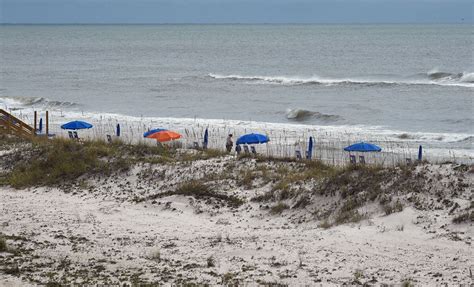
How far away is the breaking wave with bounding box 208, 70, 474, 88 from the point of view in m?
63.9

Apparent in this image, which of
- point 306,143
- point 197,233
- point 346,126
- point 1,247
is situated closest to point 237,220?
point 197,233

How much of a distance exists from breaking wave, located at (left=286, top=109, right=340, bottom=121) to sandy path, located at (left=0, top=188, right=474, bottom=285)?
2555 centimetres

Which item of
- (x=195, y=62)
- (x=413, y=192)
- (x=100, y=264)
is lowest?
(x=100, y=264)

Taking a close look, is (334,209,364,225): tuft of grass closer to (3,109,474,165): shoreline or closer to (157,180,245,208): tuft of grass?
(157,180,245,208): tuft of grass

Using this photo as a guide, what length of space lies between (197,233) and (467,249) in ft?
18.5

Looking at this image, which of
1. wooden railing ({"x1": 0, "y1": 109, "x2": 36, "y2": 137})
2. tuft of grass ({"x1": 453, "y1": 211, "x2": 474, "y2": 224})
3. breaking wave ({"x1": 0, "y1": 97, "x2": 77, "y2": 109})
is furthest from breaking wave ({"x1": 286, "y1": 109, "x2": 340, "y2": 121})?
tuft of grass ({"x1": 453, "y1": 211, "x2": 474, "y2": 224})

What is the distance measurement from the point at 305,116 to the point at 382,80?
84.0ft

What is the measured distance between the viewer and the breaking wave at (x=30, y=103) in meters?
50.3

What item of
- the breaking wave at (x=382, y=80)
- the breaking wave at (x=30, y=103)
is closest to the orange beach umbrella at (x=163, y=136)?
the breaking wave at (x=30, y=103)

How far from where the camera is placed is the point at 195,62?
3767 inches

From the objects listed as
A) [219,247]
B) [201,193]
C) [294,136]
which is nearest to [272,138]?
[294,136]

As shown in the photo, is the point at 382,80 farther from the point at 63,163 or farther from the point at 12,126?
the point at 63,163

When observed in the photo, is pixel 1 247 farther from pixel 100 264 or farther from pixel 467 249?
pixel 467 249

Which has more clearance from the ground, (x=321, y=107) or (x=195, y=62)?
(x=195, y=62)
